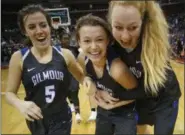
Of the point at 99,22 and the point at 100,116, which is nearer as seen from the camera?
the point at 99,22

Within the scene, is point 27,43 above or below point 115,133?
above

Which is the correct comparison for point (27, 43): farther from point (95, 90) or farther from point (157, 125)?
point (157, 125)

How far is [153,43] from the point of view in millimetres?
647

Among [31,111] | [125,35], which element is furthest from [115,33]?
[31,111]

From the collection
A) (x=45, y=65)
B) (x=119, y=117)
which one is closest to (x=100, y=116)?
(x=119, y=117)

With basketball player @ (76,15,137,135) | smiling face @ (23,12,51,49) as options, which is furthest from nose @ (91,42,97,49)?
smiling face @ (23,12,51,49)

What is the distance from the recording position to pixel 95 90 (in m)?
0.75

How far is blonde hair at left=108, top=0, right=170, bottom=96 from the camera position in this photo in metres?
0.63

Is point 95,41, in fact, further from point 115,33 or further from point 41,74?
point 41,74

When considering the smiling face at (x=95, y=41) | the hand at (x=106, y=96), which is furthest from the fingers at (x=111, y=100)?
the smiling face at (x=95, y=41)

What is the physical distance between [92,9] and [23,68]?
0.72 feet

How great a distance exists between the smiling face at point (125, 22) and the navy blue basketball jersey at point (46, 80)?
0.21 meters

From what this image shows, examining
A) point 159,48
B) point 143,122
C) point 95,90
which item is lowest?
point 143,122

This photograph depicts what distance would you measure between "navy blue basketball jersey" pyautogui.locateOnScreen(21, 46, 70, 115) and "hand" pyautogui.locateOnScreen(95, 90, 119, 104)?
10 centimetres
